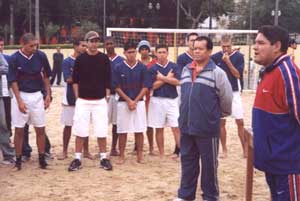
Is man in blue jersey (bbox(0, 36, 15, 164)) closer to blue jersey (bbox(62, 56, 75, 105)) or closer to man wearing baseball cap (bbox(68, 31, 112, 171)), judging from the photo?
blue jersey (bbox(62, 56, 75, 105))

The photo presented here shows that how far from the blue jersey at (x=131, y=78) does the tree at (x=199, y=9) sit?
123 ft

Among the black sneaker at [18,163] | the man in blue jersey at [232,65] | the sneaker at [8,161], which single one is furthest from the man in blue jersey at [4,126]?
the man in blue jersey at [232,65]

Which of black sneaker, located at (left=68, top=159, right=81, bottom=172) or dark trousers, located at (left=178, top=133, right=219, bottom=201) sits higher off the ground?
dark trousers, located at (left=178, top=133, right=219, bottom=201)

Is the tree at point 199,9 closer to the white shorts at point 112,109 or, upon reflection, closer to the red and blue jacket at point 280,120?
the white shorts at point 112,109

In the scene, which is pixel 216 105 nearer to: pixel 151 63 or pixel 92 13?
pixel 151 63

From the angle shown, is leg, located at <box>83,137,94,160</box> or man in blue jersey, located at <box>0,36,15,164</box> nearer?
man in blue jersey, located at <box>0,36,15,164</box>

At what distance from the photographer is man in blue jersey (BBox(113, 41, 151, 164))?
8.17 m

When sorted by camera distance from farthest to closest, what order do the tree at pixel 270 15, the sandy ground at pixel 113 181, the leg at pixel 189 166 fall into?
the tree at pixel 270 15
the sandy ground at pixel 113 181
the leg at pixel 189 166

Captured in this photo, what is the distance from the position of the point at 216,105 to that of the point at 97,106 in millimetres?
2255

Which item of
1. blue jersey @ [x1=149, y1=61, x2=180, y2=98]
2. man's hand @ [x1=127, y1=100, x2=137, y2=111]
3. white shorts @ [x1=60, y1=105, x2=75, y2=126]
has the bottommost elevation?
white shorts @ [x1=60, y1=105, x2=75, y2=126]

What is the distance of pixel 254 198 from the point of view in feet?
21.9

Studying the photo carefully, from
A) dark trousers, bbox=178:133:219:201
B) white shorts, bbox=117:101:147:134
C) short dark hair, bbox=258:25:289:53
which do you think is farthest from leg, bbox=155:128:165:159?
short dark hair, bbox=258:25:289:53

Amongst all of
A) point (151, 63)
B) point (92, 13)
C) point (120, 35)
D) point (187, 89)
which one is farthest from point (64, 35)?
point (187, 89)

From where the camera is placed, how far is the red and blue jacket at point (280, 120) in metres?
4.06
